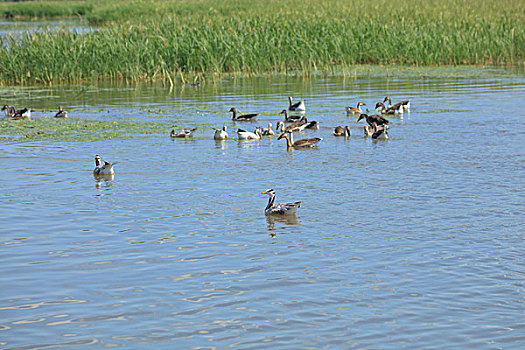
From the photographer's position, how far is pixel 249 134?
2144 centimetres

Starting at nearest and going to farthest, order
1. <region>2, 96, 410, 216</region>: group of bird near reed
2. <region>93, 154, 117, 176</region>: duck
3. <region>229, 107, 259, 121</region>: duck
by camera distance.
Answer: <region>93, 154, 117, 176</region>: duck → <region>2, 96, 410, 216</region>: group of bird near reed → <region>229, 107, 259, 121</region>: duck

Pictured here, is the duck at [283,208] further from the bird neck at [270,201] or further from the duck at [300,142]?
the duck at [300,142]

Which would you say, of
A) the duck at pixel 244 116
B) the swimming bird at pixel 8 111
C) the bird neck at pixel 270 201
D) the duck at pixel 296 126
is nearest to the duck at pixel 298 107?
the duck at pixel 244 116

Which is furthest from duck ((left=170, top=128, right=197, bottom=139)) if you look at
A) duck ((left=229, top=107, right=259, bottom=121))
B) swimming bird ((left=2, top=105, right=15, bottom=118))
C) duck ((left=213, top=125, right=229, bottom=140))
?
swimming bird ((left=2, top=105, right=15, bottom=118))

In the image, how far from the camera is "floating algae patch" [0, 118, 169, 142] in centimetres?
2216

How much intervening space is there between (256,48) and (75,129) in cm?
1445

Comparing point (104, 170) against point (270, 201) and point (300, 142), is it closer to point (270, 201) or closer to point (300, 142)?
point (270, 201)

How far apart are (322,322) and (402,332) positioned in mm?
→ 869

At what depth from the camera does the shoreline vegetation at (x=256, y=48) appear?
33781 millimetres

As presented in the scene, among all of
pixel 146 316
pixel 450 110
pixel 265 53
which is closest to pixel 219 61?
pixel 265 53

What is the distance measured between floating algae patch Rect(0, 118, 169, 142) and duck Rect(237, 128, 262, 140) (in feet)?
9.06

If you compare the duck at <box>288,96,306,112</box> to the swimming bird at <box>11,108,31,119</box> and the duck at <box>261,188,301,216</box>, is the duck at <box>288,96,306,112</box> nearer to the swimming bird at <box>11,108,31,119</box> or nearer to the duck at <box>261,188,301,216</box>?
the swimming bird at <box>11,108,31,119</box>

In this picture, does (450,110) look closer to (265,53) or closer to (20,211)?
(265,53)

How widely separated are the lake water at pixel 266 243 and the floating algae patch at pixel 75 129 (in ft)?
3.33
